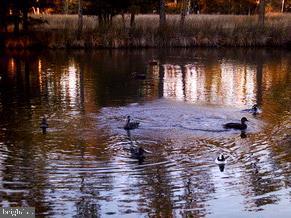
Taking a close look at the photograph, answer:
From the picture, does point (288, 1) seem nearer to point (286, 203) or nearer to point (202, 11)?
point (202, 11)

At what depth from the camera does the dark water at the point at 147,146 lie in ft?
29.0

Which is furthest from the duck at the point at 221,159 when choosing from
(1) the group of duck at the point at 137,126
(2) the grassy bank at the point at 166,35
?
(2) the grassy bank at the point at 166,35

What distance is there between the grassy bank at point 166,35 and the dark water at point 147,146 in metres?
13.5

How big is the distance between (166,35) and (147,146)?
2649cm

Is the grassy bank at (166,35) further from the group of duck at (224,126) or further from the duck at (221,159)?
the duck at (221,159)

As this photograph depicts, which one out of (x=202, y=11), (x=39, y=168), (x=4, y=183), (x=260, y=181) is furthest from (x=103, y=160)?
(x=202, y=11)

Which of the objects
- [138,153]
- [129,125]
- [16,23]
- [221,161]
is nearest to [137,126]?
[129,125]

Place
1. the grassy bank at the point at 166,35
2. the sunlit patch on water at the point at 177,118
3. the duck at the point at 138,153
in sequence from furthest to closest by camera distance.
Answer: the grassy bank at the point at 166,35
the sunlit patch on water at the point at 177,118
the duck at the point at 138,153

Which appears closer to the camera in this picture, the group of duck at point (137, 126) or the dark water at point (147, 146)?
the dark water at point (147, 146)

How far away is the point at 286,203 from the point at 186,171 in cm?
208

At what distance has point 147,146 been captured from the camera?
39.1 ft

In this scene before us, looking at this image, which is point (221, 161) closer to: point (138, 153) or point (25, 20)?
point (138, 153)

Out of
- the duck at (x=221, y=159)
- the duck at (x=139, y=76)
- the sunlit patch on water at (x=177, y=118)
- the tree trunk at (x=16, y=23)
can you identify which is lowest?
the duck at (x=139, y=76)

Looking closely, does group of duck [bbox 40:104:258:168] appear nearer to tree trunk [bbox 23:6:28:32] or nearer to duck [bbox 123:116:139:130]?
duck [bbox 123:116:139:130]
